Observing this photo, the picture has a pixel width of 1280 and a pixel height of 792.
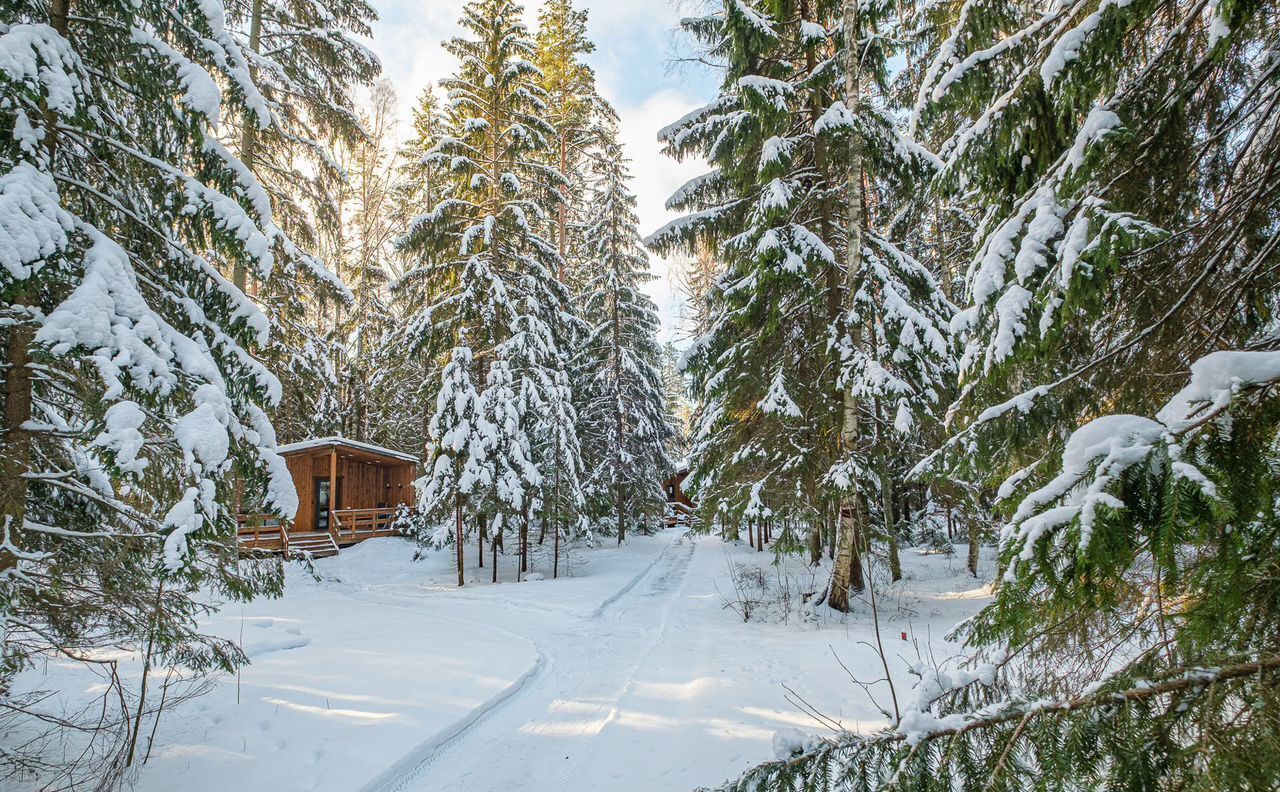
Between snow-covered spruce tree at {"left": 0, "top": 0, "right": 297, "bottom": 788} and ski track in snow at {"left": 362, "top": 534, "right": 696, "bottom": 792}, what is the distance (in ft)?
5.86

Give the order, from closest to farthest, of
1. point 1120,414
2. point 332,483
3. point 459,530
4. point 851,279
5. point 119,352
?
point 1120,414, point 119,352, point 851,279, point 459,530, point 332,483

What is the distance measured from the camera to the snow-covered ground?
418cm

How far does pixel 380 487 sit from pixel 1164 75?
82.5 feet

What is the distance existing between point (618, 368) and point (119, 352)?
19.2 m

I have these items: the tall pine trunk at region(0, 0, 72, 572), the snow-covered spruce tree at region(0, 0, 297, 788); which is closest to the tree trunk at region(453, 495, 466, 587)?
the snow-covered spruce tree at region(0, 0, 297, 788)

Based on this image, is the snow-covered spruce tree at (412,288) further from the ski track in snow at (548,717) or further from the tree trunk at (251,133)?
the ski track in snow at (548,717)

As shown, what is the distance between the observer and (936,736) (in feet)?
5.58

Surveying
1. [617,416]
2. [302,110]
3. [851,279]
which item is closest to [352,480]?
[617,416]

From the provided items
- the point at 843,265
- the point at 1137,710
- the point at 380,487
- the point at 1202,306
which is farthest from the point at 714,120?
the point at 380,487

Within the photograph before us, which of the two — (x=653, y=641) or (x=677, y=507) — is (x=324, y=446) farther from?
(x=677, y=507)

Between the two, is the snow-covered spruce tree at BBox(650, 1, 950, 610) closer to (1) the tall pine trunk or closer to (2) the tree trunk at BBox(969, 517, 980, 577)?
(2) the tree trunk at BBox(969, 517, 980, 577)

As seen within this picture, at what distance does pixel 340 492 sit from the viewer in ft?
70.2

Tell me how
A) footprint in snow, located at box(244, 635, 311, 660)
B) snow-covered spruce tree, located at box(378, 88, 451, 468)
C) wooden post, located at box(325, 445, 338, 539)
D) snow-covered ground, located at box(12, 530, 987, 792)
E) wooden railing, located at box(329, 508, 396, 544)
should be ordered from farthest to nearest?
1. wooden railing, located at box(329, 508, 396, 544)
2. wooden post, located at box(325, 445, 338, 539)
3. snow-covered spruce tree, located at box(378, 88, 451, 468)
4. footprint in snow, located at box(244, 635, 311, 660)
5. snow-covered ground, located at box(12, 530, 987, 792)

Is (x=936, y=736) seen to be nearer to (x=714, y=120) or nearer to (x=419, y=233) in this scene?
(x=714, y=120)
